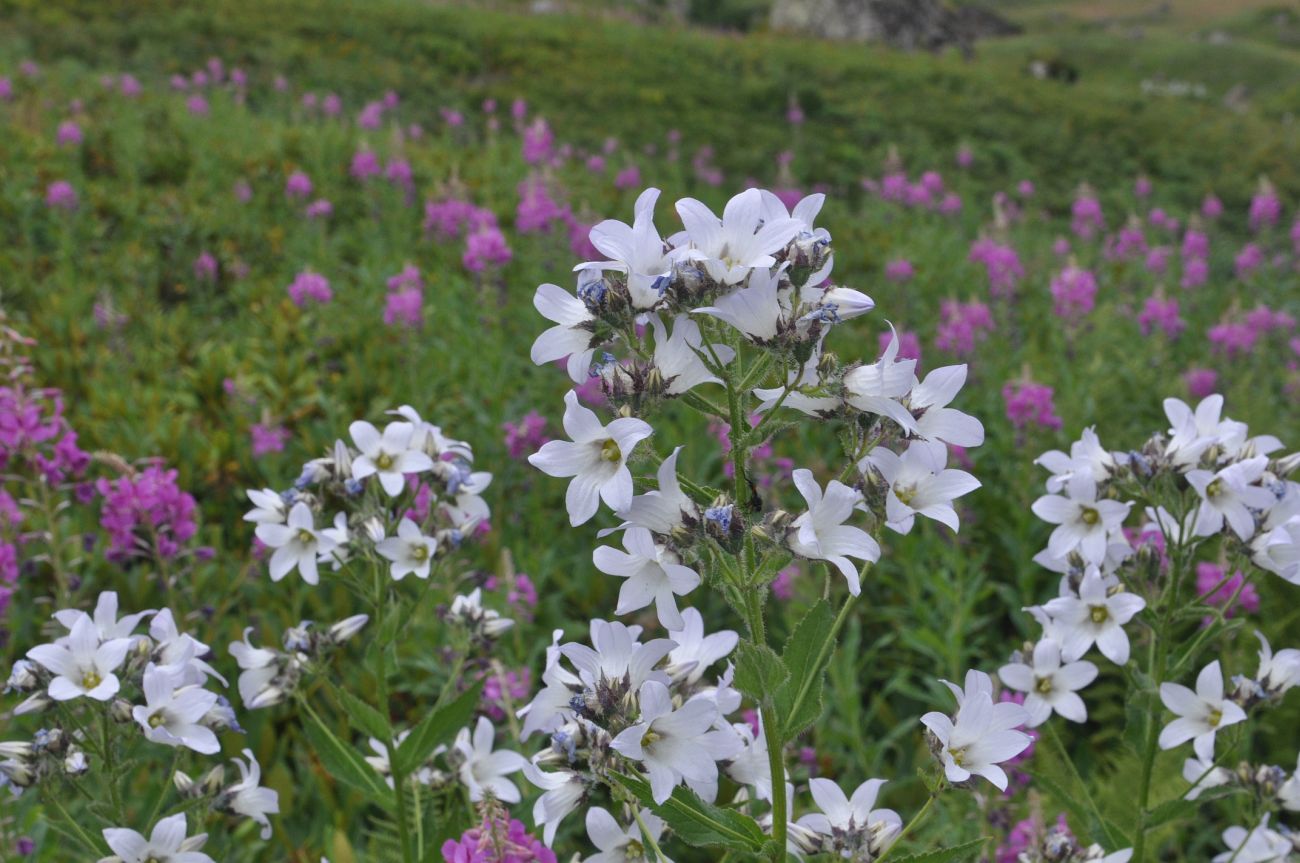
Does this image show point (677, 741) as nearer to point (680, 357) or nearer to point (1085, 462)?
point (680, 357)

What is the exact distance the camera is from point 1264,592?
4.29 m

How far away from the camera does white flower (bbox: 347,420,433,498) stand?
216 centimetres

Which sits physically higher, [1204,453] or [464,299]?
[1204,453]

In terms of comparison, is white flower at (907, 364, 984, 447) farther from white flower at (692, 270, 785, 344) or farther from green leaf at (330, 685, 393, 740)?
green leaf at (330, 685, 393, 740)

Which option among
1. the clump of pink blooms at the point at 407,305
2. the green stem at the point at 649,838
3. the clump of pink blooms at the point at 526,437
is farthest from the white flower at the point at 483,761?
the clump of pink blooms at the point at 407,305

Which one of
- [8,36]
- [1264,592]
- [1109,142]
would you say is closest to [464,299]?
[1264,592]

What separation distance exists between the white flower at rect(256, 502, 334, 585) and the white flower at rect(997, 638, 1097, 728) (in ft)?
5.11

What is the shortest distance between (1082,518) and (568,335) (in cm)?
127

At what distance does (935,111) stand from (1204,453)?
1701 cm

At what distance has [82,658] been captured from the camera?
1821 mm

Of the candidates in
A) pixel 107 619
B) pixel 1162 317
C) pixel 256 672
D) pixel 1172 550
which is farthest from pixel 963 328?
pixel 107 619

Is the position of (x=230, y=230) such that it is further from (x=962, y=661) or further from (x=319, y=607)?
(x=962, y=661)

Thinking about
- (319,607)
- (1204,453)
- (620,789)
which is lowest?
(319,607)

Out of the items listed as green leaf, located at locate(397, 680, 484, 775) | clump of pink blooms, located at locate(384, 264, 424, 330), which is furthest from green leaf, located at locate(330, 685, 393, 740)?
clump of pink blooms, located at locate(384, 264, 424, 330)
